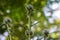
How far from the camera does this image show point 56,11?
4.33 metres

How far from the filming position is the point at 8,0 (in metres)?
4.27

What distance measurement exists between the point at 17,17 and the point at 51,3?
730 mm

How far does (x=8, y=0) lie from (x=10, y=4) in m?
0.10

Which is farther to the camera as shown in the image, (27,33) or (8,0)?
(8,0)

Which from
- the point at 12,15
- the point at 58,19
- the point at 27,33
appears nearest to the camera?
the point at 27,33

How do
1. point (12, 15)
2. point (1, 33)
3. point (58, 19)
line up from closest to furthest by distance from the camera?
point (1, 33)
point (12, 15)
point (58, 19)

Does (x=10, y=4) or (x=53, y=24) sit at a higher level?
(x=10, y=4)

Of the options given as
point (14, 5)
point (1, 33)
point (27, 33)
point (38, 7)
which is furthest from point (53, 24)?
point (27, 33)

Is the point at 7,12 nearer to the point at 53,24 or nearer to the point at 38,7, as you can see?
the point at 38,7

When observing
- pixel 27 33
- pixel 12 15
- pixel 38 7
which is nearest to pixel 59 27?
pixel 38 7

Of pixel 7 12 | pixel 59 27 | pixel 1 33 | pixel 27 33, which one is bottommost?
pixel 27 33

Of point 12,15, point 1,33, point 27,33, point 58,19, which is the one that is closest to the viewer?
point 27,33

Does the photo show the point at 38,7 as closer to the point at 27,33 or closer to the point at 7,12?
the point at 7,12

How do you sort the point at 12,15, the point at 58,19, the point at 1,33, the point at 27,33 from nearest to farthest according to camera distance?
the point at 27,33
the point at 1,33
the point at 12,15
the point at 58,19
